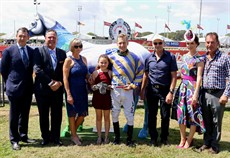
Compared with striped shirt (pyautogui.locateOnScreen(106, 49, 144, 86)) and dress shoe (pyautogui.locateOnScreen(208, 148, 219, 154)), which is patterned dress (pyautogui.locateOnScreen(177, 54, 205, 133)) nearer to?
dress shoe (pyautogui.locateOnScreen(208, 148, 219, 154))

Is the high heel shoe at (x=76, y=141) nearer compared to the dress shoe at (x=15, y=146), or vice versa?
the dress shoe at (x=15, y=146)

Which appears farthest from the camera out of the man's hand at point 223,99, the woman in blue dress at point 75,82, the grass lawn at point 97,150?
the woman in blue dress at point 75,82

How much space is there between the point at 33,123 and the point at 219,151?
379 cm

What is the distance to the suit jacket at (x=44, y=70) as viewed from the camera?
456 centimetres

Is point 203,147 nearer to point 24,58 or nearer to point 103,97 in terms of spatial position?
point 103,97

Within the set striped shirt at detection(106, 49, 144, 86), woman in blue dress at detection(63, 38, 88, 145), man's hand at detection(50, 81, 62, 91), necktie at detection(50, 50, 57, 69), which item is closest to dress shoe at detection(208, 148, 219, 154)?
striped shirt at detection(106, 49, 144, 86)

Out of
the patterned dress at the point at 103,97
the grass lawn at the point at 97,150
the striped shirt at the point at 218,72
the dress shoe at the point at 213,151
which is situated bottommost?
the grass lawn at the point at 97,150

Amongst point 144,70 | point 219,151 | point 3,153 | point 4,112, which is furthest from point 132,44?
point 4,112

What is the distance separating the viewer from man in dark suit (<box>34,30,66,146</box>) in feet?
15.1

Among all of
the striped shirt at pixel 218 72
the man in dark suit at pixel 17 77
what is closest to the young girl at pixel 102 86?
the man in dark suit at pixel 17 77

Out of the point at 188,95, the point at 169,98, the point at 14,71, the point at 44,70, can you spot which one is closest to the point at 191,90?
the point at 188,95

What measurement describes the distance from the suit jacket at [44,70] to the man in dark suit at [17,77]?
0.51 ft

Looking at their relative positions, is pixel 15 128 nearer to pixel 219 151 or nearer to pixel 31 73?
pixel 31 73

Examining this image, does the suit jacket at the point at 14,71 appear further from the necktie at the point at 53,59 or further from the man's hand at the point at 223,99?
the man's hand at the point at 223,99
